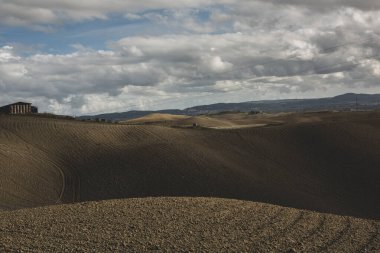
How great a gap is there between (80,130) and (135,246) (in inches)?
2246

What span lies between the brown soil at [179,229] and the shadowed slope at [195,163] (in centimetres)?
1843

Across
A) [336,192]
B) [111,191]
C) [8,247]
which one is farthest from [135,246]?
[336,192]

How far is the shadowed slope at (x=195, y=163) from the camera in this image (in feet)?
160

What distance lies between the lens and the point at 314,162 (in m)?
62.4

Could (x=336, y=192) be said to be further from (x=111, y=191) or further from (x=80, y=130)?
(x=80, y=130)

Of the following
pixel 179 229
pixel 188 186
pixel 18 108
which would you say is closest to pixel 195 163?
pixel 188 186

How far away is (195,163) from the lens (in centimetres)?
5672

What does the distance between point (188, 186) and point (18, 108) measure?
2347 inches

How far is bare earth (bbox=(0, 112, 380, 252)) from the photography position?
20422 mm

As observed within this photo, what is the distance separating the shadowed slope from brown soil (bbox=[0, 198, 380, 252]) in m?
18.4

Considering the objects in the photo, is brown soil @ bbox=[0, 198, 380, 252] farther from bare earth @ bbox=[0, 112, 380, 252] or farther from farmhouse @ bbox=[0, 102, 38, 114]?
farmhouse @ bbox=[0, 102, 38, 114]

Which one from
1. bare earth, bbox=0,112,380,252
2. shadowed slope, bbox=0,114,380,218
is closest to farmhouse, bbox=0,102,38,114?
shadowed slope, bbox=0,114,380,218

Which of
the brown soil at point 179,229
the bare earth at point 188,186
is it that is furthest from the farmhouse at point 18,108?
the brown soil at point 179,229

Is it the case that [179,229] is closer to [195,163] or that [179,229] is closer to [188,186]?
[188,186]
